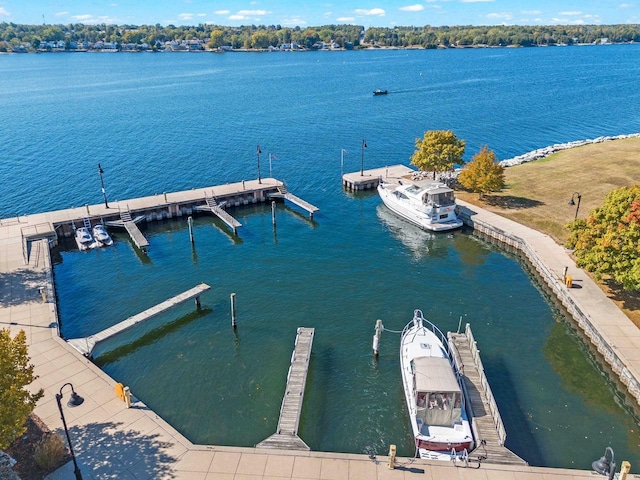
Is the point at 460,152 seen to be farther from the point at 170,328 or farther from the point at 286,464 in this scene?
the point at 286,464

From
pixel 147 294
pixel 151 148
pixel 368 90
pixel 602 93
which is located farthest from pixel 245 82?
pixel 147 294

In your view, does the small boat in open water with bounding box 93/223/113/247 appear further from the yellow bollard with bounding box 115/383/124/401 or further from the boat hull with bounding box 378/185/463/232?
the boat hull with bounding box 378/185/463/232

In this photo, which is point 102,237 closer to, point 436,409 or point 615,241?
point 436,409

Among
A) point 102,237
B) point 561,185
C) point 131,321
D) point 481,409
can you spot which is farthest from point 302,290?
point 561,185

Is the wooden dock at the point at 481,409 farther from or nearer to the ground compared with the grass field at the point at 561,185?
nearer to the ground

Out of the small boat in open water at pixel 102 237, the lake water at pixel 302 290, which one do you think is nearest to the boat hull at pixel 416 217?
the lake water at pixel 302 290

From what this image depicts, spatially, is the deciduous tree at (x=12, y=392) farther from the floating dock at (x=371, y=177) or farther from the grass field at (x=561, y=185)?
the floating dock at (x=371, y=177)

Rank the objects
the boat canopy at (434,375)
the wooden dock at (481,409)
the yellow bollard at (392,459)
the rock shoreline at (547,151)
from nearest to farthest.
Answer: the yellow bollard at (392,459) → the wooden dock at (481,409) → the boat canopy at (434,375) → the rock shoreline at (547,151)
